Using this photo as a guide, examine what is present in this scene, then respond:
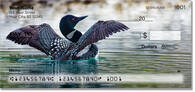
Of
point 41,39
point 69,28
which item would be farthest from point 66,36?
point 41,39

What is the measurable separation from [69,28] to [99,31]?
0.32 meters

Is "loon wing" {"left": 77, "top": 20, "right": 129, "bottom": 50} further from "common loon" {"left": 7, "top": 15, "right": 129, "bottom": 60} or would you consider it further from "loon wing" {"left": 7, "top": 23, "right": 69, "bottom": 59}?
"loon wing" {"left": 7, "top": 23, "right": 69, "bottom": 59}

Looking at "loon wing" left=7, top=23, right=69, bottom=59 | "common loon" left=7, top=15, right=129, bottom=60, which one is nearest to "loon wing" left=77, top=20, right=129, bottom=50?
"common loon" left=7, top=15, right=129, bottom=60

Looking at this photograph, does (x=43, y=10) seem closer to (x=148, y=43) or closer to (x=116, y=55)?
(x=116, y=55)

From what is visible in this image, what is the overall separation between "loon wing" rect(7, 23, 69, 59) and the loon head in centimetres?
7

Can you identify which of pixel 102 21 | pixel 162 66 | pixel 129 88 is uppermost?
Result: pixel 102 21

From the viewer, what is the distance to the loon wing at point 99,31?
344 cm

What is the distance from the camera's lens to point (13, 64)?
3506 mm

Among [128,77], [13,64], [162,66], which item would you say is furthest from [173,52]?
[13,64]

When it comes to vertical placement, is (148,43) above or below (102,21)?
below

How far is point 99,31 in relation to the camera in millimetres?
3465

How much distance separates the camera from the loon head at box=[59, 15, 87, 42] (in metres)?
3.47

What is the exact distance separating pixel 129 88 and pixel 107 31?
63 centimetres

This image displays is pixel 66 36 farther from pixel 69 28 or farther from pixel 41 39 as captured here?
pixel 41 39
